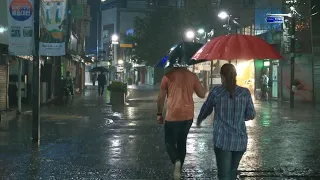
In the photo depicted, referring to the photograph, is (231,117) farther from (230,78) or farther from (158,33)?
(158,33)

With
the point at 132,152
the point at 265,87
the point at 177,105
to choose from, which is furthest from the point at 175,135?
the point at 265,87

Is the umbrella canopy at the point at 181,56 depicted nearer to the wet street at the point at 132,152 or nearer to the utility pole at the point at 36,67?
the wet street at the point at 132,152

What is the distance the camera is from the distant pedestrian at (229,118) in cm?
501

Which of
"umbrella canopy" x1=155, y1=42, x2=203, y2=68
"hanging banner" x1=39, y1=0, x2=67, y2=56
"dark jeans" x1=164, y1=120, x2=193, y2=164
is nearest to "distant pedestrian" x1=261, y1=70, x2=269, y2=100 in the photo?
"hanging banner" x1=39, y1=0, x2=67, y2=56

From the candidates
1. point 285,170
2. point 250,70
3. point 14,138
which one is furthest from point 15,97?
point 250,70

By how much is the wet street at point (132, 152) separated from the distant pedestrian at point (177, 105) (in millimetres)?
668

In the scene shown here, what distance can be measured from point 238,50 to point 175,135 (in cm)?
169

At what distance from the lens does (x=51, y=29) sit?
10.2 m

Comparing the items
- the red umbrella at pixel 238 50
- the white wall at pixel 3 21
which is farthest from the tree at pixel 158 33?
the red umbrella at pixel 238 50

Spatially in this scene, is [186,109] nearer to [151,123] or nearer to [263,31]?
[151,123]

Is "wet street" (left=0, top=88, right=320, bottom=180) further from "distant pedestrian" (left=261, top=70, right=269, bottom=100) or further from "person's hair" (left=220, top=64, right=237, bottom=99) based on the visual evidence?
"distant pedestrian" (left=261, top=70, right=269, bottom=100)

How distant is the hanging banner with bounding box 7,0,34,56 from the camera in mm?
10102

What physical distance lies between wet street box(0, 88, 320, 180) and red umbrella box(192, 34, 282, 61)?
2237 millimetres

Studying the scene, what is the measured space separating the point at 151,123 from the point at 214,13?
116 feet
